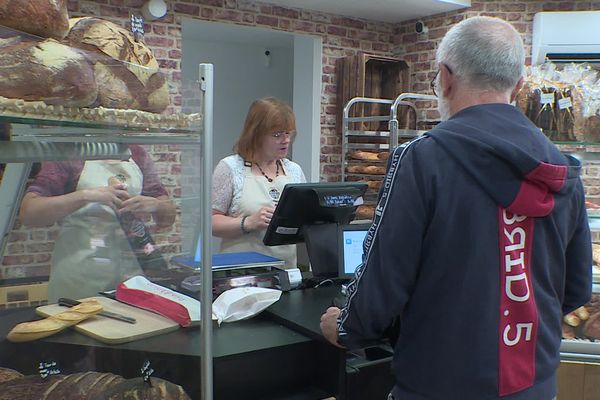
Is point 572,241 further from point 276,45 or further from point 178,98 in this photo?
point 276,45

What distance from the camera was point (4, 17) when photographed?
0.87 metres

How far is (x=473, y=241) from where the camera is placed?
119cm

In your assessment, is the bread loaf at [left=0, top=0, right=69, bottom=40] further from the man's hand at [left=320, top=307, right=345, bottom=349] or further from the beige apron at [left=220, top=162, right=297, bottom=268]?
the beige apron at [left=220, top=162, right=297, bottom=268]

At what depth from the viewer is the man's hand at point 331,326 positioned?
142cm

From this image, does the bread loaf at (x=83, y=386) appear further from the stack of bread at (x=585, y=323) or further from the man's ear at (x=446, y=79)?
the stack of bread at (x=585, y=323)

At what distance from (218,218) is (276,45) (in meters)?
4.53

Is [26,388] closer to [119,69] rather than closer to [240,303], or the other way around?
[119,69]

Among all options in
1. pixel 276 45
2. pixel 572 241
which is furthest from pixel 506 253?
pixel 276 45

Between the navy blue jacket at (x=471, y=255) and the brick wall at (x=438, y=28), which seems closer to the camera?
the navy blue jacket at (x=471, y=255)

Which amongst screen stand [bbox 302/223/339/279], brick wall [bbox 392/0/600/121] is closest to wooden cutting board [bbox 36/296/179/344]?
screen stand [bbox 302/223/339/279]

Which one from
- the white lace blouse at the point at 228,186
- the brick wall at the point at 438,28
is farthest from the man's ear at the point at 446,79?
the brick wall at the point at 438,28

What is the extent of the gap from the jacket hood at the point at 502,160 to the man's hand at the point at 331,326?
1.67ft

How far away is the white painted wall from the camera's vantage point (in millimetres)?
6504

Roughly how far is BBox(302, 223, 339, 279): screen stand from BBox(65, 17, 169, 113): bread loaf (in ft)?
3.53
